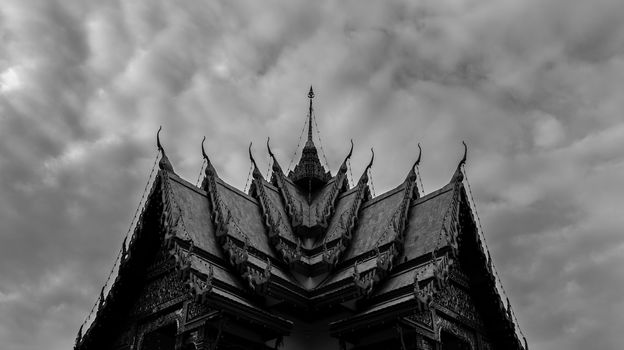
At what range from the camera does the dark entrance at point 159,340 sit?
12.5 m

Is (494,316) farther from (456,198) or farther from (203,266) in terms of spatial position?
(203,266)

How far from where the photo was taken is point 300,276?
12945 mm

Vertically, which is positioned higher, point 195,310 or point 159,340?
point 159,340

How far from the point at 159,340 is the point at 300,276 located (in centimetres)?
295

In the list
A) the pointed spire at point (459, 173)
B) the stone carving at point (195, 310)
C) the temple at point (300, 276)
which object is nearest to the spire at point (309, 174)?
the temple at point (300, 276)

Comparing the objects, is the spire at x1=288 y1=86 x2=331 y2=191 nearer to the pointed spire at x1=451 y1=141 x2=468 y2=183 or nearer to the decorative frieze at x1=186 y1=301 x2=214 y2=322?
the pointed spire at x1=451 y1=141 x2=468 y2=183

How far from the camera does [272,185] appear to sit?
16.5 m

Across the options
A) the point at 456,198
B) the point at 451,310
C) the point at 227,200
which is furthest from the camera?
the point at 227,200

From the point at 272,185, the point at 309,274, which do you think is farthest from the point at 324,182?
the point at 309,274

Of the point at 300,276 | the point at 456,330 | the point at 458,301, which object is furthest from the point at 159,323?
the point at 458,301

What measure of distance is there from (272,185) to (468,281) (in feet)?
18.1

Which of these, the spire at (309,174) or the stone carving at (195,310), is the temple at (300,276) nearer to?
the stone carving at (195,310)

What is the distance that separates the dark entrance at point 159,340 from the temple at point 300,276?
3 cm

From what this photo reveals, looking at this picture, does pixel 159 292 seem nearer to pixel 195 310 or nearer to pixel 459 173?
pixel 195 310
